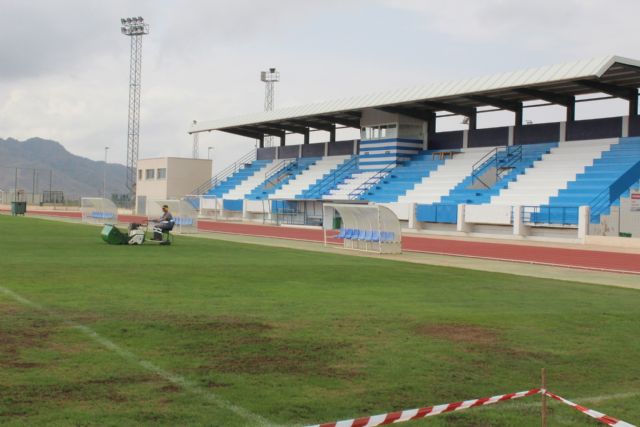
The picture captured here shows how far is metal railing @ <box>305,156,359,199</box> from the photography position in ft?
182

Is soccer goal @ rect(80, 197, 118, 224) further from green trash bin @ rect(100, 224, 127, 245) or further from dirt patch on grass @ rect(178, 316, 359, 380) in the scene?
dirt patch on grass @ rect(178, 316, 359, 380)

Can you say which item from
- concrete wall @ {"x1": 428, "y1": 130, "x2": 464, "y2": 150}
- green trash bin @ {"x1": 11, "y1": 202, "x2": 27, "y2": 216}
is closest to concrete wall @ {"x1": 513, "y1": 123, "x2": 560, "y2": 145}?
concrete wall @ {"x1": 428, "y1": 130, "x2": 464, "y2": 150}

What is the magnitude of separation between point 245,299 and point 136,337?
12.8 feet

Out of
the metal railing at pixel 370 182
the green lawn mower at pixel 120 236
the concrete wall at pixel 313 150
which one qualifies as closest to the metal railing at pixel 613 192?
the metal railing at pixel 370 182

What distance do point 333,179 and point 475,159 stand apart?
11914mm

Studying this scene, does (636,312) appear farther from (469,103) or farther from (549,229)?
(469,103)

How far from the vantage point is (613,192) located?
3681 cm

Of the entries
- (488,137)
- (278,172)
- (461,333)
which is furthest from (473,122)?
(461,333)

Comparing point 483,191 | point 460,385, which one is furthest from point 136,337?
point 483,191

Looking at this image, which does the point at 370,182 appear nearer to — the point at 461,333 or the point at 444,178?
the point at 444,178

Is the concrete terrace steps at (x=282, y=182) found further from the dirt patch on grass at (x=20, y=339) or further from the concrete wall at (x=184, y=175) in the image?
the dirt patch on grass at (x=20, y=339)

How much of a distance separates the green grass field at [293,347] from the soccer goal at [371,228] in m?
9.87

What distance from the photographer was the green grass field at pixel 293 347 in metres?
6.42

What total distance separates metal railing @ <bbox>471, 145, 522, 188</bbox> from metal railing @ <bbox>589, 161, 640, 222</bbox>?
29.8 ft
